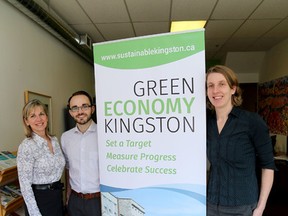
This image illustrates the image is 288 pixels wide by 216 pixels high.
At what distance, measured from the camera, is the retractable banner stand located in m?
1.32

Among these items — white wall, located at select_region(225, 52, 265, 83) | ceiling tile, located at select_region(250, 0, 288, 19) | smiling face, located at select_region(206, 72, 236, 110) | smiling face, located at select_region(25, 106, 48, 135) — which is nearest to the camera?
smiling face, located at select_region(206, 72, 236, 110)

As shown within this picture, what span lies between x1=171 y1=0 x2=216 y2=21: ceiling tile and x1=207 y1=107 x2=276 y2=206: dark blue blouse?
1.99 m

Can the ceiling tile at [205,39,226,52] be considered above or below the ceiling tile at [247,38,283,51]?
above

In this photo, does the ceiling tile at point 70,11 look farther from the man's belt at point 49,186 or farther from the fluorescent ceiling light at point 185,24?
the man's belt at point 49,186

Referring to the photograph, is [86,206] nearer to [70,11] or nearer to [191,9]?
[70,11]

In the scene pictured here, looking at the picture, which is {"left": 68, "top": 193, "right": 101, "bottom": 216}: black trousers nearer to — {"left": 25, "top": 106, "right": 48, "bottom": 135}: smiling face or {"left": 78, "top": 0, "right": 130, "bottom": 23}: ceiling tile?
{"left": 25, "top": 106, "right": 48, "bottom": 135}: smiling face

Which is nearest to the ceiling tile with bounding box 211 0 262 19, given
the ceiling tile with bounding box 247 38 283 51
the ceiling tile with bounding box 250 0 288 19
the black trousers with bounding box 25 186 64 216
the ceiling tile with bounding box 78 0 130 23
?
the ceiling tile with bounding box 250 0 288 19

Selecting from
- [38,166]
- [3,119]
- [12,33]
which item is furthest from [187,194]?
[12,33]

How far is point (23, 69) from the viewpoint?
2.66 meters

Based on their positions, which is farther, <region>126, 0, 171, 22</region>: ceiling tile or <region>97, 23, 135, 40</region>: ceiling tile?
<region>97, 23, 135, 40</region>: ceiling tile

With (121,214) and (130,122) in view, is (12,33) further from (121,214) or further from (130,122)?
(121,214)

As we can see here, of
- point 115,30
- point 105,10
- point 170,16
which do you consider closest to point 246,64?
point 170,16

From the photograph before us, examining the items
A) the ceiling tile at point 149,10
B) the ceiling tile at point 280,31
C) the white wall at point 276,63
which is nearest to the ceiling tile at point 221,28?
the ceiling tile at point 280,31

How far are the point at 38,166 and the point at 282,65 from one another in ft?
15.3
